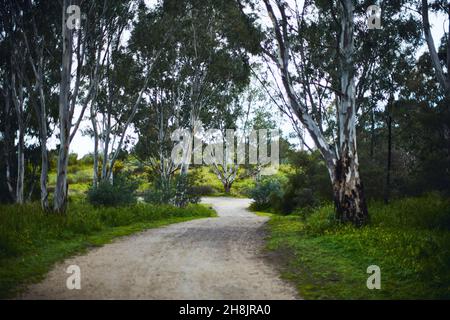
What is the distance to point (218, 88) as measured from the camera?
25.2 meters

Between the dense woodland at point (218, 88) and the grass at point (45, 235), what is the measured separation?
2.17ft

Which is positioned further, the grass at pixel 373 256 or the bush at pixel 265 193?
the bush at pixel 265 193

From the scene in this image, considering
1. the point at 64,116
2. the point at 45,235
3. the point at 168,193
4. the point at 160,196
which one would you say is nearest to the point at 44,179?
the point at 64,116

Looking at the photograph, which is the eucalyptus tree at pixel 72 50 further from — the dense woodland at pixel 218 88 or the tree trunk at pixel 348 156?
the tree trunk at pixel 348 156

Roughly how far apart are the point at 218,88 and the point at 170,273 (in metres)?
Answer: 20.1

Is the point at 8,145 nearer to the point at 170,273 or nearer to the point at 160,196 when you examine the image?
the point at 160,196

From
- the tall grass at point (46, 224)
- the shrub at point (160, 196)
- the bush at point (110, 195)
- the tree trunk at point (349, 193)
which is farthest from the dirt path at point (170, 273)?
the shrub at point (160, 196)

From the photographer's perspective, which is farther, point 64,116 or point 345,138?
point 64,116

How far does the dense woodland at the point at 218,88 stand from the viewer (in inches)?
480

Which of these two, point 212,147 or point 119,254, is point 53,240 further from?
point 212,147

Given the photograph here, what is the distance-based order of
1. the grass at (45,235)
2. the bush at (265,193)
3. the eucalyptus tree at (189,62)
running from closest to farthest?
the grass at (45,235) → the eucalyptus tree at (189,62) → the bush at (265,193)

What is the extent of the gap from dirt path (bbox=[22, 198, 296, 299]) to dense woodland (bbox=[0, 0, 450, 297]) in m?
2.32

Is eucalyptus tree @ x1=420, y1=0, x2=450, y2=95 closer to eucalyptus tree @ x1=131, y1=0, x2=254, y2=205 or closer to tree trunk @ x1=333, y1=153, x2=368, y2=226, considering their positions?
tree trunk @ x1=333, y1=153, x2=368, y2=226

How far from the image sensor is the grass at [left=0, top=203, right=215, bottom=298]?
620 centimetres
